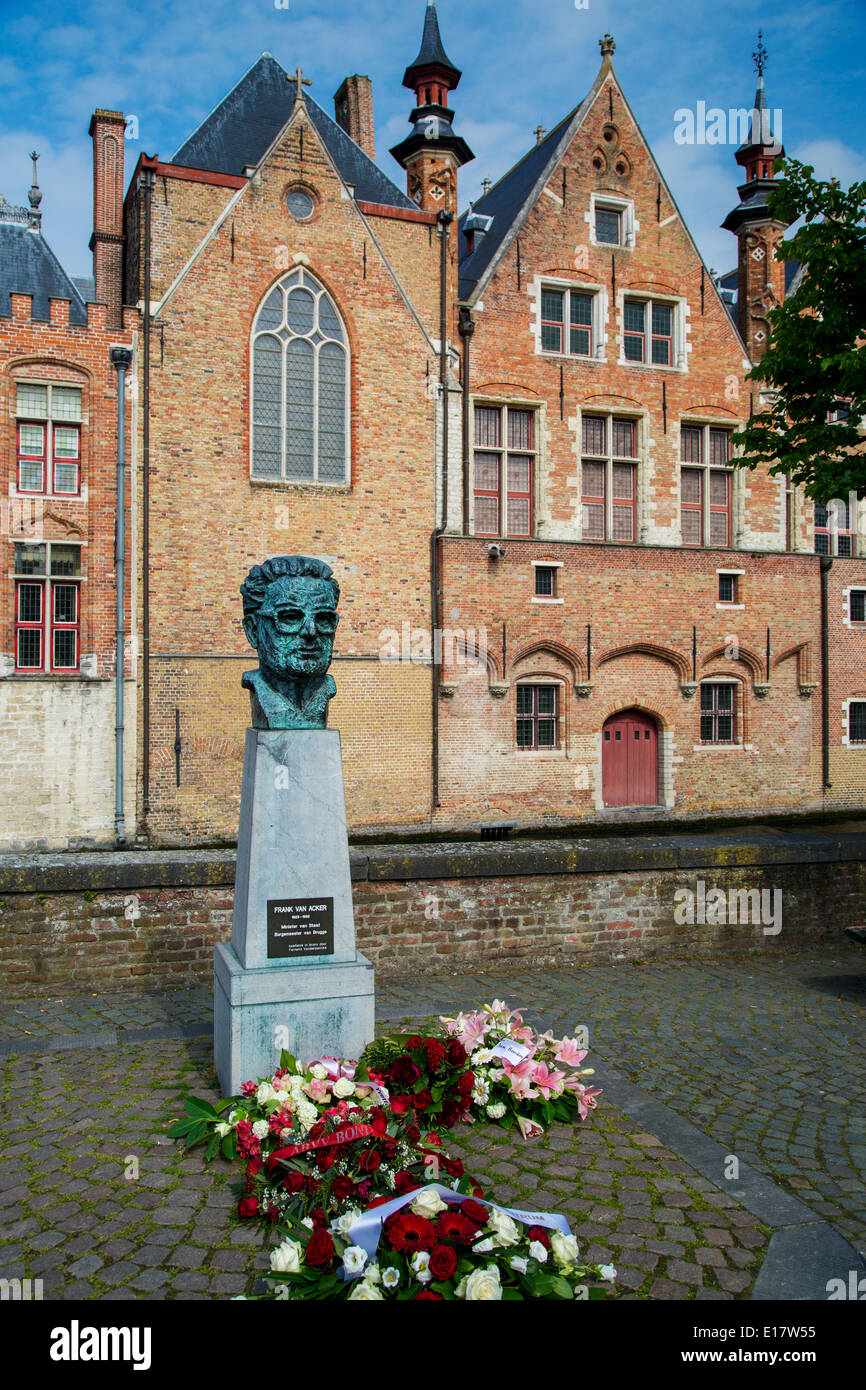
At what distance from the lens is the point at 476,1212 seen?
3906 millimetres

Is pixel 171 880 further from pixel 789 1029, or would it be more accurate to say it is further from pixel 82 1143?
pixel 789 1029

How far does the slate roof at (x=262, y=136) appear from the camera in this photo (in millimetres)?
18703

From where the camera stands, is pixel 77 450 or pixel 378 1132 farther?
pixel 77 450

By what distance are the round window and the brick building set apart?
0.05 metres

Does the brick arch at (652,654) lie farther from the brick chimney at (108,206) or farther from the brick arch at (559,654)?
the brick chimney at (108,206)

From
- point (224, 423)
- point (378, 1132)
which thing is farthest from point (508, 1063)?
point (224, 423)

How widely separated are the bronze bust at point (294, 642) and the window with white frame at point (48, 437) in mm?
12663

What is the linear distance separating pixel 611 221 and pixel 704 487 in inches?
248

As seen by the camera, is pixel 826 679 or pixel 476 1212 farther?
pixel 826 679

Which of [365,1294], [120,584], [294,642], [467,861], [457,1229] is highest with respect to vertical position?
[120,584]

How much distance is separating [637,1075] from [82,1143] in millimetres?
3497

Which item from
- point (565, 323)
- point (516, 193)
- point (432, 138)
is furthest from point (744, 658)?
point (432, 138)

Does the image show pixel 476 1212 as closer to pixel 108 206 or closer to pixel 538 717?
pixel 538 717
